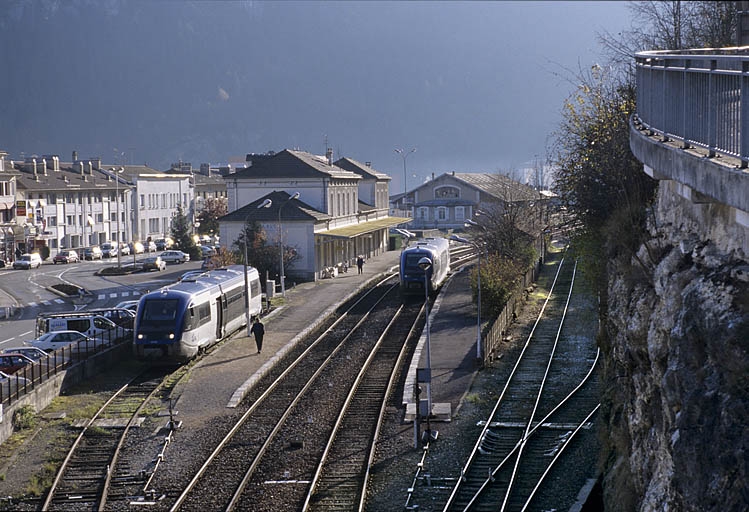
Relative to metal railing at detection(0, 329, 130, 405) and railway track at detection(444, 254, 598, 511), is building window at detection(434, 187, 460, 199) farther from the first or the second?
metal railing at detection(0, 329, 130, 405)

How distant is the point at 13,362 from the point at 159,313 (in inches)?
166

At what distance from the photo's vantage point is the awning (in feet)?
159

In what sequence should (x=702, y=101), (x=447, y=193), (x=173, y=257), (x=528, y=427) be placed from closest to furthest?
(x=702, y=101) < (x=528, y=427) < (x=173, y=257) < (x=447, y=193)

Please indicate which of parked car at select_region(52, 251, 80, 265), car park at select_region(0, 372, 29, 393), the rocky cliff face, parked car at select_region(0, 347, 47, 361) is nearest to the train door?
parked car at select_region(0, 347, 47, 361)

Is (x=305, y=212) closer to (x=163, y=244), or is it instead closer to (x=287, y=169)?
(x=287, y=169)

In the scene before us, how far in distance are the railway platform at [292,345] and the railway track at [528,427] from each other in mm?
1464

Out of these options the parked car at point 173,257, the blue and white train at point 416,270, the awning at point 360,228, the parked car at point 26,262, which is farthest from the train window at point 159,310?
the parked car at point 173,257

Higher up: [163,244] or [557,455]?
[163,244]

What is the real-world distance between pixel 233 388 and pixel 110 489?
23.9 feet

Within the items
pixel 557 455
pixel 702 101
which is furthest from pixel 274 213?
pixel 702 101

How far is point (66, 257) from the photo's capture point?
6669cm

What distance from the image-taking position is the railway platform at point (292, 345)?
21766 mm

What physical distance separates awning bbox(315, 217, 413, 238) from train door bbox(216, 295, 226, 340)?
1915 cm

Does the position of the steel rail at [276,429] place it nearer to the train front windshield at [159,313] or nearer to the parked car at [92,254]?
the train front windshield at [159,313]
